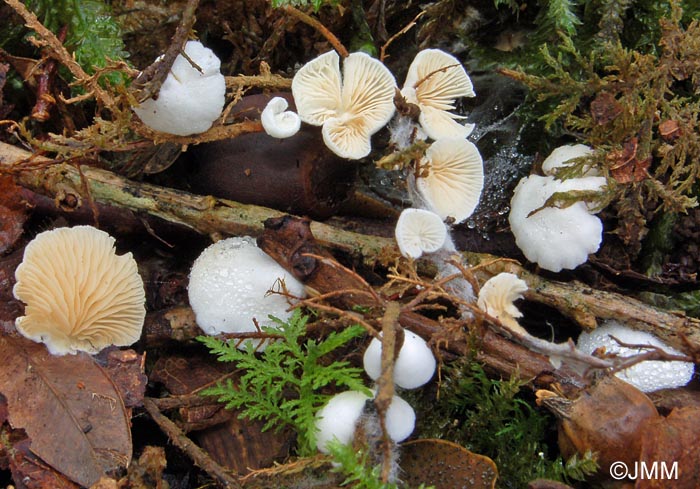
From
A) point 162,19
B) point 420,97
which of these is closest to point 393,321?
point 420,97

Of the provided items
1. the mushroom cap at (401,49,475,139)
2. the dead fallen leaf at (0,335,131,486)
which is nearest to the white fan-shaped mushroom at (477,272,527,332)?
the mushroom cap at (401,49,475,139)

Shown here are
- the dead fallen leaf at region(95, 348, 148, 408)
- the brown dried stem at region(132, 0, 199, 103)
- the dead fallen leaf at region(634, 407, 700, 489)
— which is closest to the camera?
the dead fallen leaf at region(634, 407, 700, 489)

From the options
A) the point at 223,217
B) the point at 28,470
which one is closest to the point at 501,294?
the point at 223,217

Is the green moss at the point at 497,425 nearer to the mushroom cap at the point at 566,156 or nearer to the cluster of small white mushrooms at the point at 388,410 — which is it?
the cluster of small white mushrooms at the point at 388,410

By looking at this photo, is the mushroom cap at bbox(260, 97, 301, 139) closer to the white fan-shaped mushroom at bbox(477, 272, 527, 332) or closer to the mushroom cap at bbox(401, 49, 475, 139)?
the mushroom cap at bbox(401, 49, 475, 139)

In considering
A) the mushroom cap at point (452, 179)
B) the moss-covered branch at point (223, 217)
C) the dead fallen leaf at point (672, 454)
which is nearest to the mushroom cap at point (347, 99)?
the mushroom cap at point (452, 179)
